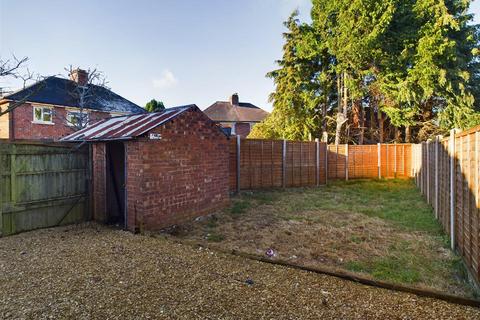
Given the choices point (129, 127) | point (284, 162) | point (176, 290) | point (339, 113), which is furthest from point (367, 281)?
point (339, 113)

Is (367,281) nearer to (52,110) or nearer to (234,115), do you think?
(52,110)

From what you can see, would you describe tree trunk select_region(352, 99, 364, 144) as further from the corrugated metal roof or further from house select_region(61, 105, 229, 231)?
the corrugated metal roof

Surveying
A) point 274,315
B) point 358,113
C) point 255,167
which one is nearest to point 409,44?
point 358,113

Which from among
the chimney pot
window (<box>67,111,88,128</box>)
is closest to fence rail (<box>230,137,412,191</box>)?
window (<box>67,111,88,128</box>)

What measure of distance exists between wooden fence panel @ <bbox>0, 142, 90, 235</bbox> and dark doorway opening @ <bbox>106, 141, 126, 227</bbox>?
21.3 inches

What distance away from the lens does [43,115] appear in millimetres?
18688

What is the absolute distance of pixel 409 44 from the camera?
16.1 meters

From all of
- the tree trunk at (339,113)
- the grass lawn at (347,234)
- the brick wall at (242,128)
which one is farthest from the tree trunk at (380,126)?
the brick wall at (242,128)

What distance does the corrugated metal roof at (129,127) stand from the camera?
20.4 feet

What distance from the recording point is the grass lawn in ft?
14.2

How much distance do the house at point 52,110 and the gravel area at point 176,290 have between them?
549 inches

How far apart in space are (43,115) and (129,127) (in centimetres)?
1573

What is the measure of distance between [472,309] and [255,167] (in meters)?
8.95

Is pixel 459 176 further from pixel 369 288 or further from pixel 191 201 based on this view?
pixel 191 201
